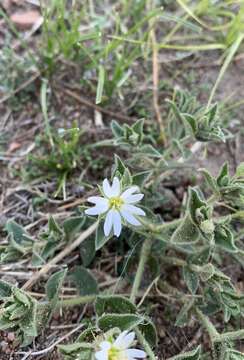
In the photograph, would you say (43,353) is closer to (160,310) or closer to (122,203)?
(160,310)

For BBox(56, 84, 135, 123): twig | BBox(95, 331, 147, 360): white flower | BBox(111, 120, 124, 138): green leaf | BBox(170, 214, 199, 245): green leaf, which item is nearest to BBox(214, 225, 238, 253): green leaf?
BBox(170, 214, 199, 245): green leaf

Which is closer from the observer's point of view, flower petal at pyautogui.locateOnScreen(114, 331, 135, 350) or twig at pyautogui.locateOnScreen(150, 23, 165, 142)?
flower petal at pyautogui.locateOnScreen(114, 331, 135, 350)

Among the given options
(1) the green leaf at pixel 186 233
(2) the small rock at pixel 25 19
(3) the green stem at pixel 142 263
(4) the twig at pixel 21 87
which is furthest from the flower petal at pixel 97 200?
(2) the small rock at pixel 25 19

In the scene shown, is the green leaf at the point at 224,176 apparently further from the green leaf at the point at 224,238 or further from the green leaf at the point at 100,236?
the green leaf at the point at 100,236

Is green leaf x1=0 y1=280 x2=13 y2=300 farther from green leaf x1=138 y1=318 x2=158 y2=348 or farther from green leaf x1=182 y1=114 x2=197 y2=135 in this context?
green leaf x1=182 y1=114 x2=197 y2=135

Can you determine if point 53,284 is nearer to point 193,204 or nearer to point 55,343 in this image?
point 55,343

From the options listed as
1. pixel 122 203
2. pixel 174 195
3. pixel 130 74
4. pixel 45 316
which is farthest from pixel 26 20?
pixel 45 316

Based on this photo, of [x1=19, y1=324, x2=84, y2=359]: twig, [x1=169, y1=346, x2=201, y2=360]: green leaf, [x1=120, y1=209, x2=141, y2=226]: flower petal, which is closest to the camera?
[x1=169, y1=346, x2=201, y2=360]: green leaf
